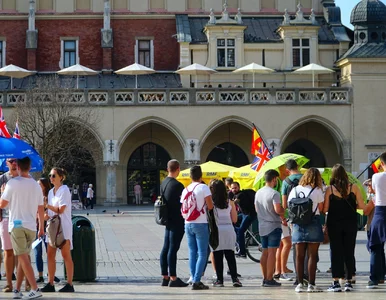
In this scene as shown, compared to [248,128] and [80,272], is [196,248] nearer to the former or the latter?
[80,272]

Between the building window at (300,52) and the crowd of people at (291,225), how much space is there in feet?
118

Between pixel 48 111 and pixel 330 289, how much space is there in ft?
105

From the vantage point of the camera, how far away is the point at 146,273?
698 inches

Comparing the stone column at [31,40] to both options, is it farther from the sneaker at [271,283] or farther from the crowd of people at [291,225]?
the sneaker at [271,283]

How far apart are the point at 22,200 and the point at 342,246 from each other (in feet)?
14.8

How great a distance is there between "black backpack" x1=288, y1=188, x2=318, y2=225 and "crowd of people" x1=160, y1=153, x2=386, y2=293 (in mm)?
15

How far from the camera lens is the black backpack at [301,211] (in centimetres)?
1431

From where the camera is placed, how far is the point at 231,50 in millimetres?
51375

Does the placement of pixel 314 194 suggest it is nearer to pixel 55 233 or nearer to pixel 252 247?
pixel 55 233

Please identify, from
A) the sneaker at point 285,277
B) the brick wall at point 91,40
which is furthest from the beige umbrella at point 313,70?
the sneaker at point 285,277

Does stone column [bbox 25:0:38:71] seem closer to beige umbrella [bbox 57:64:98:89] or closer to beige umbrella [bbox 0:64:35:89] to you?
beige umbrella [bbox 0:64:35:89]

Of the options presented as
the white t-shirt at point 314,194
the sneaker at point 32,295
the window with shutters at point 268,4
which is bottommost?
the sneaker at point 32,295

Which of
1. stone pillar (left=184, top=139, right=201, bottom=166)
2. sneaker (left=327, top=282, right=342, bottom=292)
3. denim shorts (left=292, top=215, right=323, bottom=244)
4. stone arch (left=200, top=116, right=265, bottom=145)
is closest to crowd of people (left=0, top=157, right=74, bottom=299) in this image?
denim shorts (left=292, top=215, right=323, bottom=244)

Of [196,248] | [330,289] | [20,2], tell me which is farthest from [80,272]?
[20,2]
